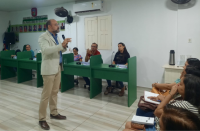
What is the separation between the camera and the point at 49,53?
2148 millimetres

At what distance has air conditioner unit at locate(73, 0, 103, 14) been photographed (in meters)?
4.53

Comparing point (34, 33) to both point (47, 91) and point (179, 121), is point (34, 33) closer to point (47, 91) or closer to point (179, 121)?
point (47, 91)

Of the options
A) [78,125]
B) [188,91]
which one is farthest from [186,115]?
[78,125]

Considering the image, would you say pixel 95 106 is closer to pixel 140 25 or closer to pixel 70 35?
pixel 140 25

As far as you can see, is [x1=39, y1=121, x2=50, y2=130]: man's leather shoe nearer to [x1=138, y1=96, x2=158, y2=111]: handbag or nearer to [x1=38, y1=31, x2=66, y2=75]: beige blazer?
[x1=38, y1=31, x2=66, y2=75]: beige blazer

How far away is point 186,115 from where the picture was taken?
2.61 ft

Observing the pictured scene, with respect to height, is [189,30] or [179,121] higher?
[189,30]

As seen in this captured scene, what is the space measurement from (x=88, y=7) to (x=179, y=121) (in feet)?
14.8

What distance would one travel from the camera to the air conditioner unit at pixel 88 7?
453 centimetres

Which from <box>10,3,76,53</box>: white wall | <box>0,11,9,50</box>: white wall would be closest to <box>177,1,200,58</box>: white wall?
<box>10,3,76,53</box>: white wall

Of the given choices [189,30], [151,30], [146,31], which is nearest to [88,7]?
[146,31]

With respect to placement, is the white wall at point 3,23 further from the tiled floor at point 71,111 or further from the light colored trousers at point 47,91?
the light colored trousers at point 47,91

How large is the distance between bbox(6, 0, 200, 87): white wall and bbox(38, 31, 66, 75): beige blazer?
263 centimetres

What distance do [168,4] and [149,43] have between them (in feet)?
3.34
